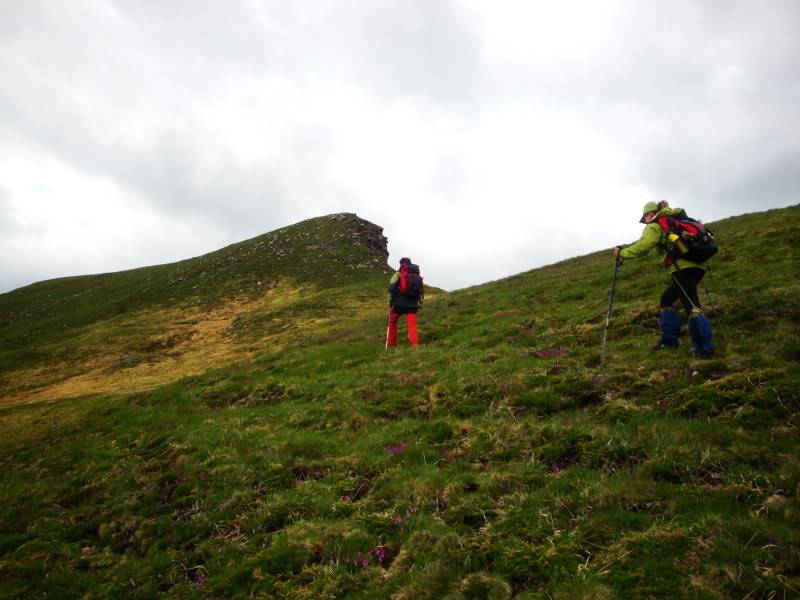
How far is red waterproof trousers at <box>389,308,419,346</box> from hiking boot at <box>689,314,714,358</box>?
12.4 metres

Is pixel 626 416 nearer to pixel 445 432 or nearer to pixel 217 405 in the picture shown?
pixel 445 432

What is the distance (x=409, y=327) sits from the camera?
73.3 ft

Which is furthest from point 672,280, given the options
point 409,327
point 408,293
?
point 409,327

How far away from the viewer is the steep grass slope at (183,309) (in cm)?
3894

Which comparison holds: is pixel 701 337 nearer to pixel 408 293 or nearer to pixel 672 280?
pixel 672 280

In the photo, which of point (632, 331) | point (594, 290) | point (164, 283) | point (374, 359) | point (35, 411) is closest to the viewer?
point (632, 331)

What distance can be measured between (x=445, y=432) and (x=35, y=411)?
2994 centimetres

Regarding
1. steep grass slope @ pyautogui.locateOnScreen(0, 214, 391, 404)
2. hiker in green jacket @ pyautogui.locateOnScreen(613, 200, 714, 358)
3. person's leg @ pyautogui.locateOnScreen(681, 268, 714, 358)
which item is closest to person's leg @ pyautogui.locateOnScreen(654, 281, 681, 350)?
hiker in green jacket @ pyautogui.locateOnScreen(613, 200, 714, 358)

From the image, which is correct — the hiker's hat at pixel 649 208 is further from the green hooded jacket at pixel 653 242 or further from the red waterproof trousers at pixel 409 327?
the red waterproof trousers at pixel 409 327

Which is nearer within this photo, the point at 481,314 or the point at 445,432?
the point at 445,432

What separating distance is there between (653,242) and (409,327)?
12198 millimetres

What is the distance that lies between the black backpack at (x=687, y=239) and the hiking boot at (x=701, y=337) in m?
1.77

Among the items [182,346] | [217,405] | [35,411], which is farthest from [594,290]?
[182,346]

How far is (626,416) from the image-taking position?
973 cm
